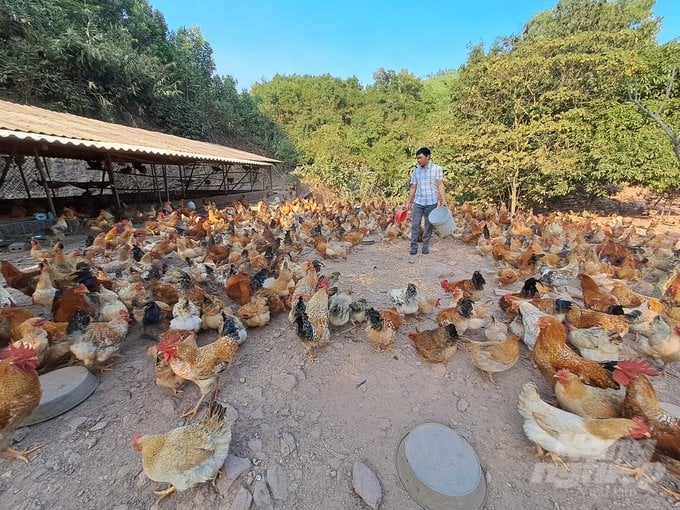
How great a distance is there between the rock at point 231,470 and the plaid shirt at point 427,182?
5.66 meters

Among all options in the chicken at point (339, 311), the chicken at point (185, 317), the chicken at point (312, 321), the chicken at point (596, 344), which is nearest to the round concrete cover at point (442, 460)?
the chicken at point (312, 321)

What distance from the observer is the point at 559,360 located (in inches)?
103

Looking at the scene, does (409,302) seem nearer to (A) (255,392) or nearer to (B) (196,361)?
(A) (255,392)

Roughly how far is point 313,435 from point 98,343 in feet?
7.87

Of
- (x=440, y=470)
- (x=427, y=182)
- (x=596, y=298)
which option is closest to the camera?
(x=440, y=470)

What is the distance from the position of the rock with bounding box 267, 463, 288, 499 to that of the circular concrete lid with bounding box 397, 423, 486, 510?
0.86 meters

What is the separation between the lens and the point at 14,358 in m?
Answer: 2.18

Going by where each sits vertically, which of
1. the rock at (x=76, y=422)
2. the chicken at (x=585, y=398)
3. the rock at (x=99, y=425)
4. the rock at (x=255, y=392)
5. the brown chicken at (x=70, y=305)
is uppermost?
the brown chicken at (x=70, y=305)

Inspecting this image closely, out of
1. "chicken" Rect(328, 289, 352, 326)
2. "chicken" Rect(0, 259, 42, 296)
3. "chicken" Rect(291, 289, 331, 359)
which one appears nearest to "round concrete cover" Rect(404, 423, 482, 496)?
"chicken" Rect(291, 289, 331, 359)

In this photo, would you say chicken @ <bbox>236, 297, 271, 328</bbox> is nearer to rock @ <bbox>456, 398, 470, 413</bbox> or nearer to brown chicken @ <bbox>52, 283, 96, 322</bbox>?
brown chicken @ <bbox>52, 283, 96, 322</bbox>

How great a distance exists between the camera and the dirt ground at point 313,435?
2021mm

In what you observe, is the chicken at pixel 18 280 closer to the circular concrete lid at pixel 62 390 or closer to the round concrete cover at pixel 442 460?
the circular concrete lid at pixel 62 390

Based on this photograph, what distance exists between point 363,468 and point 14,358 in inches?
109

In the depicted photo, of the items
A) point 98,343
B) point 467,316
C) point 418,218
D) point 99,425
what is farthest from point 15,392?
point 418,218
